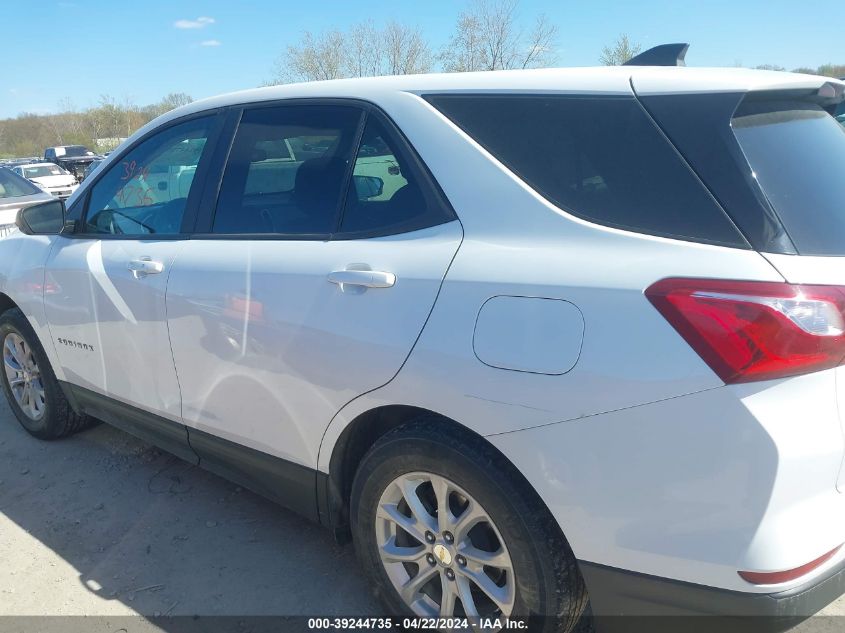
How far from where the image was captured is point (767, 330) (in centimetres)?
154

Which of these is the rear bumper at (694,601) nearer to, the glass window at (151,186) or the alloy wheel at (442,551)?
the alloy wheel at (442,551)

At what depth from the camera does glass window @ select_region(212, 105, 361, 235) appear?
251 cm

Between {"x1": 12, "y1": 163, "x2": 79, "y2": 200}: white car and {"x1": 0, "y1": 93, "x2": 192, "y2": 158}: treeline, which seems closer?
{"x1": 12, "y1": 163, "x2": 79, "y2": 200}: white car

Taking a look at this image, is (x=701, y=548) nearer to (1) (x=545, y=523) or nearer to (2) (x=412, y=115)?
(1) (x=545, y=523)

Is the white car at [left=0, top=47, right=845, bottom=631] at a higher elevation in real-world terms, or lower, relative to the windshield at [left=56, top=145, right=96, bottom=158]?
higher

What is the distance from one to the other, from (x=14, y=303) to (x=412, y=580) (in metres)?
3.21

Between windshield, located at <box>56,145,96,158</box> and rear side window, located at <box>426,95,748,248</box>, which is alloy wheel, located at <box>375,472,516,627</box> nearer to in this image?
rear side window, located at <box>426,95,748,248</box>

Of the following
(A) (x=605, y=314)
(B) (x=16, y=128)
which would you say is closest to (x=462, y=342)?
(A) (x=605, y=314)

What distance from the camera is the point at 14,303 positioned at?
13.6 ft

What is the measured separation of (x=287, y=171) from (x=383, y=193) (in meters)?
0.59

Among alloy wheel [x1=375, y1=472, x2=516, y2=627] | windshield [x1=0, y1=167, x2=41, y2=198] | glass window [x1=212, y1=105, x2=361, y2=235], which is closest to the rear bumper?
alloy wheel [x1=375, y1=472, x2=516, y2=627]

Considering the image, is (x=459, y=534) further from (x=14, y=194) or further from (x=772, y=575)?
(x=14, y=194)

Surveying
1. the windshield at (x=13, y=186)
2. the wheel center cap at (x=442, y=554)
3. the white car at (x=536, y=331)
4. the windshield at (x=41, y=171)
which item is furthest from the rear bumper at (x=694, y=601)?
the windshield at (x=41, y=171)

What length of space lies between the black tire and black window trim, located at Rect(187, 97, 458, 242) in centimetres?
169
